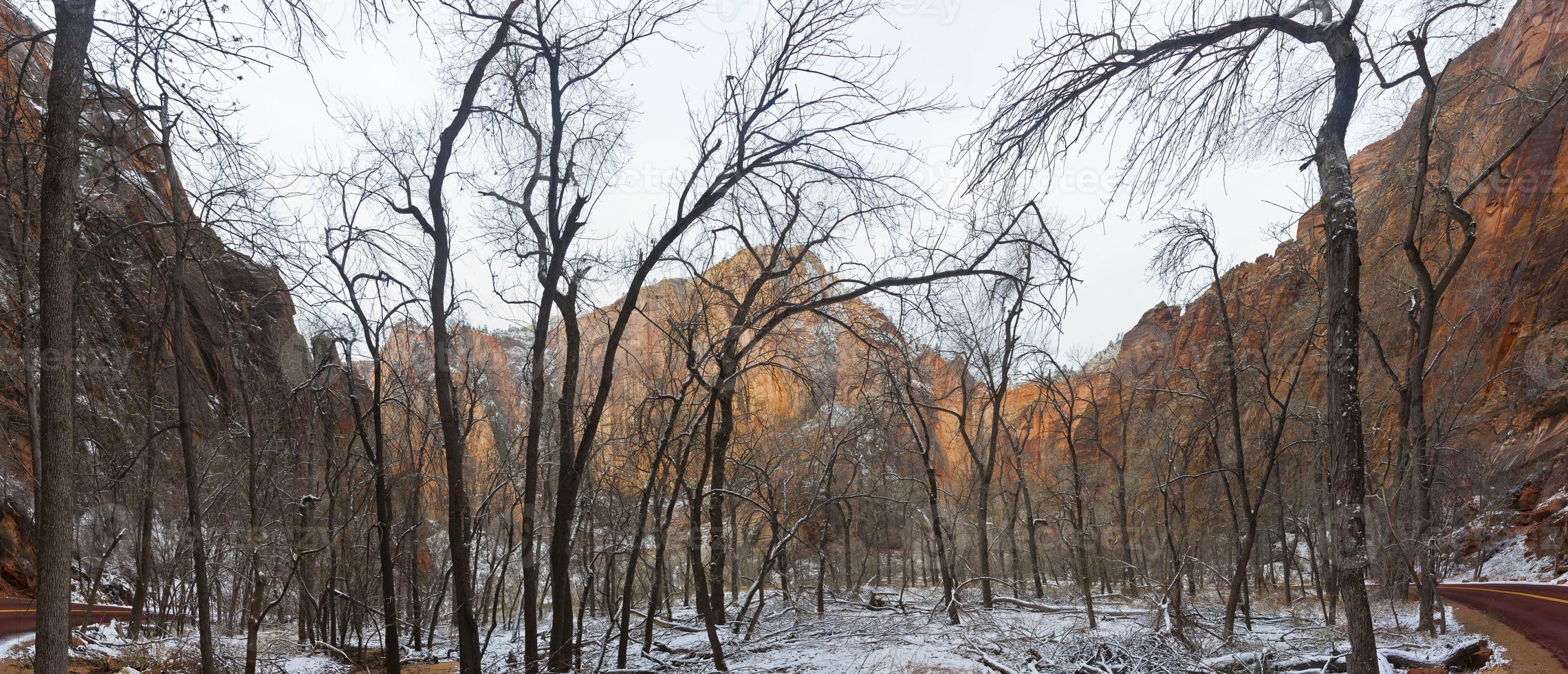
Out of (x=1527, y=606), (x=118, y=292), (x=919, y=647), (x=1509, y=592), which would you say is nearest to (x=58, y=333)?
(x=118, y=292)

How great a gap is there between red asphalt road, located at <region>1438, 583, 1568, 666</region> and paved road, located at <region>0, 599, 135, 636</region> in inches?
778

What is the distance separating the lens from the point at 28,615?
1331 centimetres

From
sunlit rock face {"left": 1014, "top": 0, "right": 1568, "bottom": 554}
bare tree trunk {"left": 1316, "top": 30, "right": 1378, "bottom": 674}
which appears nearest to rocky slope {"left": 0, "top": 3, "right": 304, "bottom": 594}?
bare tree trunk {"left": 1316, "top": 30, "right": 1378, "bottom": 674}

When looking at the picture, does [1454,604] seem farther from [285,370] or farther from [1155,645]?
[285,370]

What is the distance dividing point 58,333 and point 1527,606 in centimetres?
2128

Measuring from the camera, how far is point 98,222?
718 centimetres

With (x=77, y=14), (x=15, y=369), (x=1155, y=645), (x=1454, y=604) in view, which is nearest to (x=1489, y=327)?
(x=1454, y=604)

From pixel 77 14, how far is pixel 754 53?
6.04 meters

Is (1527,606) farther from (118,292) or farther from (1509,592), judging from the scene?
(118,292)

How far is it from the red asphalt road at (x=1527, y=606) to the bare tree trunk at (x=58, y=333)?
13772 millimetres

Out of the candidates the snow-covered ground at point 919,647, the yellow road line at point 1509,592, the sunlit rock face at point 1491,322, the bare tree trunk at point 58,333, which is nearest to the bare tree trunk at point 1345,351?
the snow-covered ground at point 919,647

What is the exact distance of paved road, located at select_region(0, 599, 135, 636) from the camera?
11172mm

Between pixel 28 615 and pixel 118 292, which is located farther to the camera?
pixel 28 615

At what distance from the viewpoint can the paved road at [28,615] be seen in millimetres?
11172
